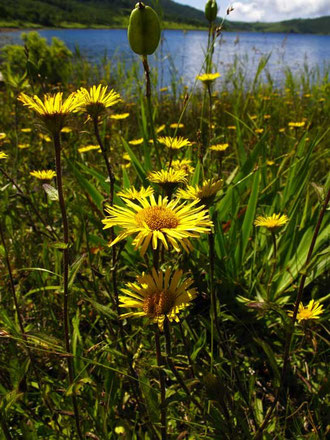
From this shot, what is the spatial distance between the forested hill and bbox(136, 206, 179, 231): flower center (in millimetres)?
913

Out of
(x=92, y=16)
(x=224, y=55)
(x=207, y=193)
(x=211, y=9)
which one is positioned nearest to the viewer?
(x=207, y=193)

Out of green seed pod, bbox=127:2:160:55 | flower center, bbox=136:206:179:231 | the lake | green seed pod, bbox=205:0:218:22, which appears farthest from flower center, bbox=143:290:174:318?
the lake

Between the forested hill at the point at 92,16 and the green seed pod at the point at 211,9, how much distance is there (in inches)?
7.1

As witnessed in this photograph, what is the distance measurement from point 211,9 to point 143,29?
0.46 m

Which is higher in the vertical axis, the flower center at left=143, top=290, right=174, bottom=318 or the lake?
the lake

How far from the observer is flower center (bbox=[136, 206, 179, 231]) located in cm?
56

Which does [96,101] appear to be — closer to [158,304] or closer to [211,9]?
[158,304]

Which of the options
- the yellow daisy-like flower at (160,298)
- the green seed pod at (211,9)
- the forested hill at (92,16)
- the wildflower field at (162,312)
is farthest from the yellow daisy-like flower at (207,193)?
the forested hill at (92,16)

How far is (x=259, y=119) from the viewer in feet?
7.16

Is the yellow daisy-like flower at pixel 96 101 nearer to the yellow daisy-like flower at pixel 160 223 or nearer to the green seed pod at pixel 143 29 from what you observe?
the green seed pod at pixel 143 29

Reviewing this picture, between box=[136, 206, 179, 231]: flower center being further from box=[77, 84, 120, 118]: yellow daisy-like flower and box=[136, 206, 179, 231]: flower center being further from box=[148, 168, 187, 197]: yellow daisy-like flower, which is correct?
box=[77, 84, 120, 118]: yellow daisy-like flower

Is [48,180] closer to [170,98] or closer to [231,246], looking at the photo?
[231,246]

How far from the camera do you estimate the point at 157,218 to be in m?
0.57

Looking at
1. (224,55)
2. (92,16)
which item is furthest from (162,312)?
(92,16)
